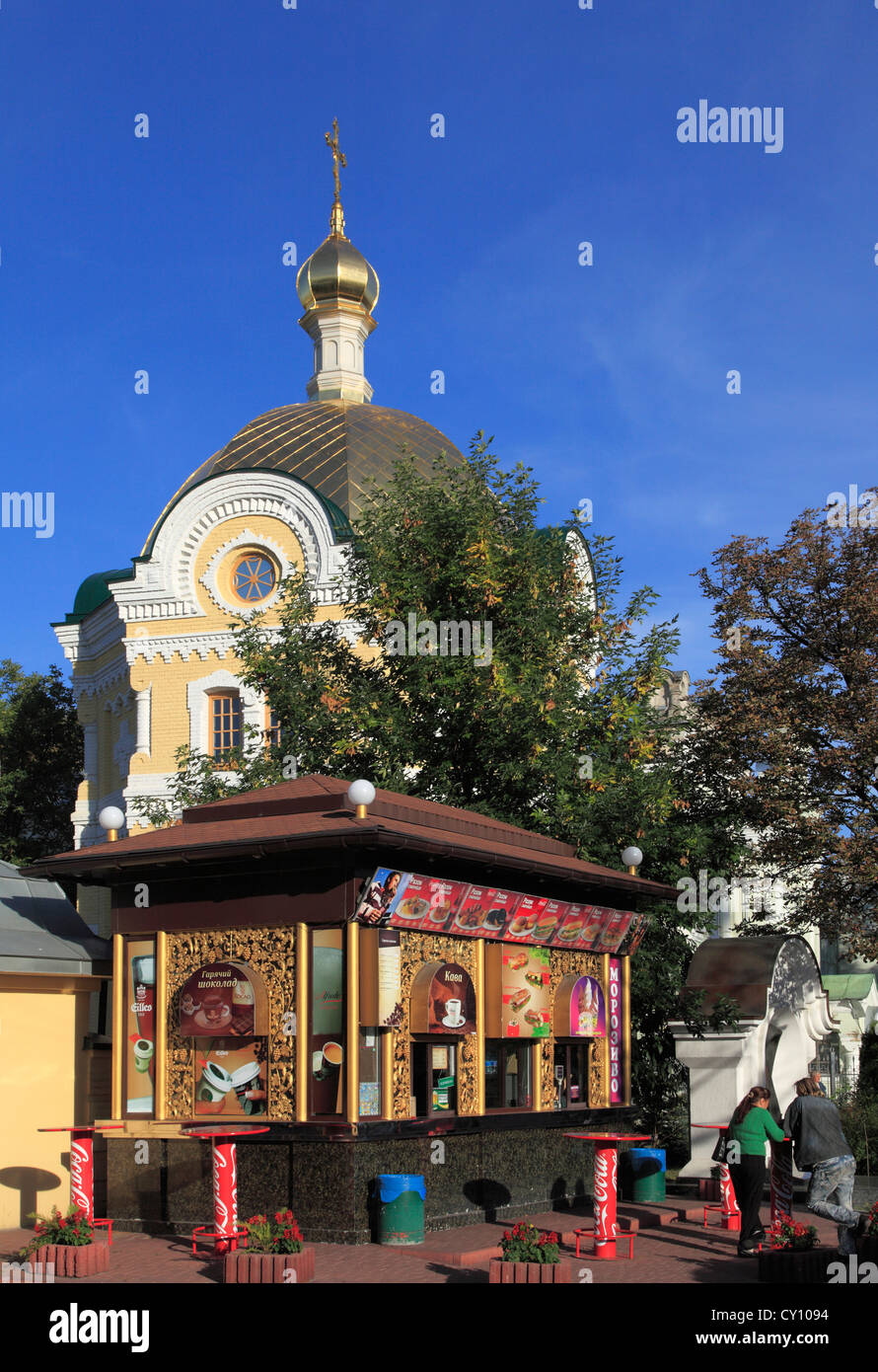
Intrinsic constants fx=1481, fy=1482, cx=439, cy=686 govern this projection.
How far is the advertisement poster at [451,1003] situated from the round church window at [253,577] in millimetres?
21907

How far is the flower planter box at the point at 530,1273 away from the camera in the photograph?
1059 centimetres

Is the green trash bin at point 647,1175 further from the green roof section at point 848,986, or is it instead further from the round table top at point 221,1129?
the green roof section at point 848,986

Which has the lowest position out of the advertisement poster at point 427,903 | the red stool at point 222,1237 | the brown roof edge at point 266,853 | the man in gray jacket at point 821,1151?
the red stool at point 222,1237

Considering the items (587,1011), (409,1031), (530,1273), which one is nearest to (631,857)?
(587,1011)

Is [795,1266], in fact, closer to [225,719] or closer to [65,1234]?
[65,1234]

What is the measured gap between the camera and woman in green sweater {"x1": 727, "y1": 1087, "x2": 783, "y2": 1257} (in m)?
13.1

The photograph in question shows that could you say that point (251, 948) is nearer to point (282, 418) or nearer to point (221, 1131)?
point (221, 1131)

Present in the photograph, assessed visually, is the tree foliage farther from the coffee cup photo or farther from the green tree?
the green tree

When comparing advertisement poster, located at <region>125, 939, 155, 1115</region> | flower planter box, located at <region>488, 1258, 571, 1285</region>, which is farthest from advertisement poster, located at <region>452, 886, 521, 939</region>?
flower planter box, located at <region>488, 1258, 571, 1285</region>

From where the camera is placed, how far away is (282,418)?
1624 inches

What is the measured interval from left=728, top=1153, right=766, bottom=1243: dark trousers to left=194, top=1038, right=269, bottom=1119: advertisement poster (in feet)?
14.3

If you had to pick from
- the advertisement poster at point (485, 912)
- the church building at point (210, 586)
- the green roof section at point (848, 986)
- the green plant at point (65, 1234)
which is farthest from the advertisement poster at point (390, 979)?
the green roof section at point (848, 986)

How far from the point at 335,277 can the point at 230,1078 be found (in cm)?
3775
